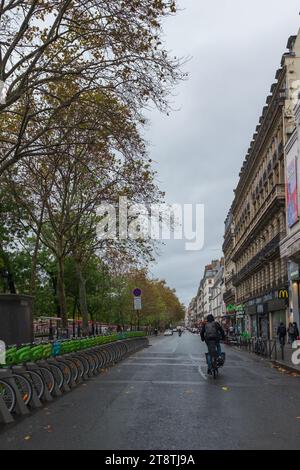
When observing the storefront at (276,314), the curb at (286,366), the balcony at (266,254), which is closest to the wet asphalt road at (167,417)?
the curb at (286,366)

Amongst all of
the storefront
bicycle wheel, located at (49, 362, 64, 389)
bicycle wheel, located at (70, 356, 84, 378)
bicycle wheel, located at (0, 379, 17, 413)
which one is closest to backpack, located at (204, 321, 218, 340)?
bicycle wheel, located at (70, 356, 84, 378)

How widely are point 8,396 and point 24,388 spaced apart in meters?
0.69

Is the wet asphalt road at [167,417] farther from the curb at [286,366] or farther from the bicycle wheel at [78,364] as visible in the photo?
the curb at [286,366]

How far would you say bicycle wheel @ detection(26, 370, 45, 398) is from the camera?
10.8 meters

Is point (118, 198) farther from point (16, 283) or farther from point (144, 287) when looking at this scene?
point (144, 287)

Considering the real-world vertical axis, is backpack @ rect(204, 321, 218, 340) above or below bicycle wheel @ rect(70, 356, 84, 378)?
above

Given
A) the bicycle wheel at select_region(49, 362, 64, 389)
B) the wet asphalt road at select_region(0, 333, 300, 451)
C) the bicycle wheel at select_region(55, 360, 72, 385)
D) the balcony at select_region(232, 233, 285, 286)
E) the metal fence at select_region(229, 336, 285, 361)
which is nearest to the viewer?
the wet asphalt road at select_region(0, 333, 300, 451)

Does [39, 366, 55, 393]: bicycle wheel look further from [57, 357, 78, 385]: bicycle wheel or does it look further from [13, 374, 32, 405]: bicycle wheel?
[13, 374, 32, 405]: bicycle wheel

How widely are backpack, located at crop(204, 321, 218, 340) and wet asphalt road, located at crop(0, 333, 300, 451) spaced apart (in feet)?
4.11

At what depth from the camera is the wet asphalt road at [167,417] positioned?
24.1 ft

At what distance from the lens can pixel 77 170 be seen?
1140 inches

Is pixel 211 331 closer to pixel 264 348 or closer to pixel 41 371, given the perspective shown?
pixel 41 371

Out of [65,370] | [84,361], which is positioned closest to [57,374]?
[65,370]

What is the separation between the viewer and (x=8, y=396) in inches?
376
